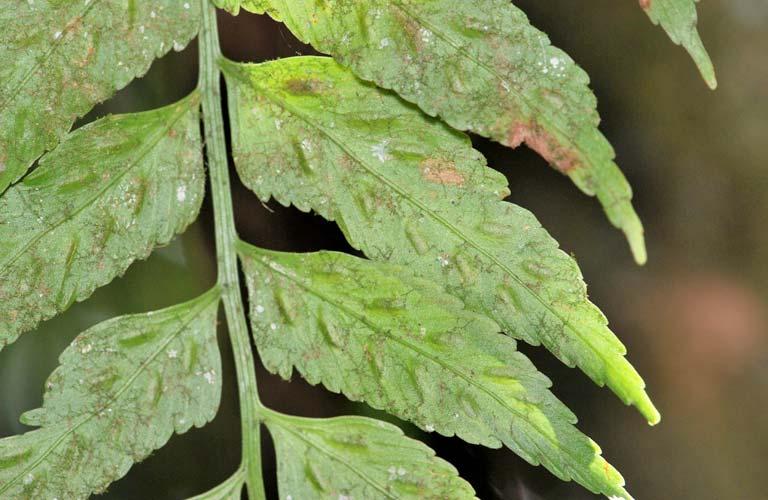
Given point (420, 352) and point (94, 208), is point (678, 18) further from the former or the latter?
point (94, 208)

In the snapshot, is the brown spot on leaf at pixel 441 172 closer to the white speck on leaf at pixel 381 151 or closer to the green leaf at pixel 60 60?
the white speck on leaf at pixel 381 151

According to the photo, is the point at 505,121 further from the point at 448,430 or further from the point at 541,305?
the point at 448,430

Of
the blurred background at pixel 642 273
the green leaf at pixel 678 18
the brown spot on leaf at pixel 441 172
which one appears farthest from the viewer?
the blurred background at pixel 642 273

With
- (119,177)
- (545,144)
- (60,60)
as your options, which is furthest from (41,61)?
(545,144)

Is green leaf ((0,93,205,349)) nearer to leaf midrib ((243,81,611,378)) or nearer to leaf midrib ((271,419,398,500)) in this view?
leaf midrib ((243,81,611,378))

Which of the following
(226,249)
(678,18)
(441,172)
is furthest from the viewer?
(226,249)

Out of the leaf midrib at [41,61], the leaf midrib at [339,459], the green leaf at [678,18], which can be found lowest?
the leaf midrib at [339,459]

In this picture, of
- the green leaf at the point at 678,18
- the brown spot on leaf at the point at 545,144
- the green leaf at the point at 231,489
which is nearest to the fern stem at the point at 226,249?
the green leaf at the point at 231,489
